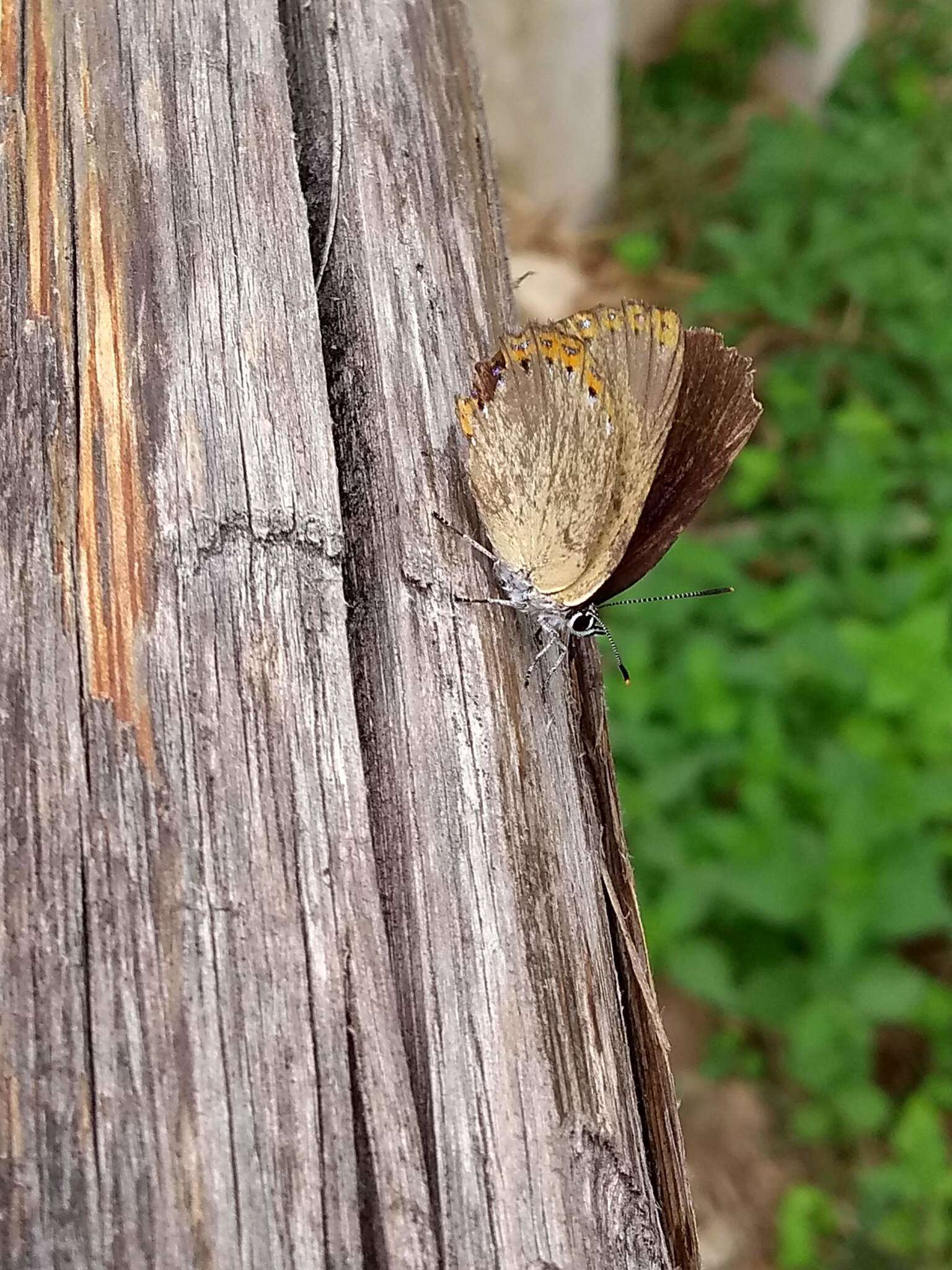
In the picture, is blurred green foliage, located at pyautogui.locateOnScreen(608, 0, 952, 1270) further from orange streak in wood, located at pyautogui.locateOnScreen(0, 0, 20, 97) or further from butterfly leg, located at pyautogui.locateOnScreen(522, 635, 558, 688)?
orange streak in wood, located at pyautogui.locateOnScreen(0, 0, 20, 97)

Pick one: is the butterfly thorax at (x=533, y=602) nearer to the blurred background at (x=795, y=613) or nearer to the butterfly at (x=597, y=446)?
the butterfly at (x=597, y=446)

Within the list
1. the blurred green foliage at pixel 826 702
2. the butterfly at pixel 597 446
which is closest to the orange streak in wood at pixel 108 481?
the butterfly at pixel 597 446

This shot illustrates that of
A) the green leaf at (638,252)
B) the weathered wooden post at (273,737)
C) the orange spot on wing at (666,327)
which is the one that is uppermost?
the green leaf at (638,252)

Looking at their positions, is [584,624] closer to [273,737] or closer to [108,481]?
[273,737]

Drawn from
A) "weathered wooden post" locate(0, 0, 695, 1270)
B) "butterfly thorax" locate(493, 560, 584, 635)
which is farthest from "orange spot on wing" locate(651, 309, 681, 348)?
"butterfly thorax" locate(493, 560, 584, 635)

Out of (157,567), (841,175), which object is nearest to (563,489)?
(157,567)

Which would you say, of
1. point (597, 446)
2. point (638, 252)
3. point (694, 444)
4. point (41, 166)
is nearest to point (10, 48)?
point (41, 166)

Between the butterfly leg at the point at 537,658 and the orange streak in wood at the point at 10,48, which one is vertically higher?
the orange streak in wood at the point at 10,48
